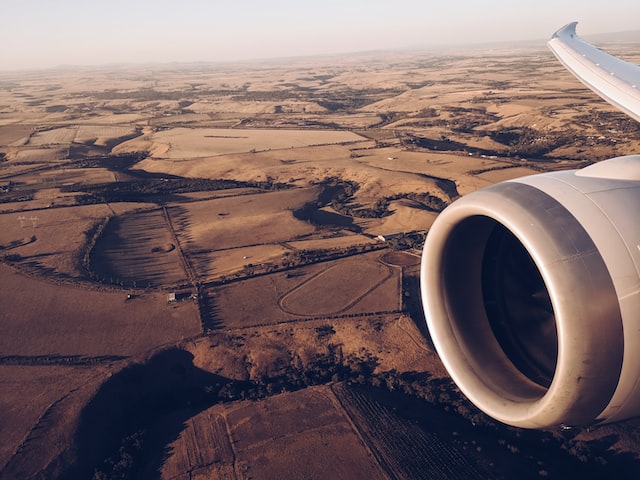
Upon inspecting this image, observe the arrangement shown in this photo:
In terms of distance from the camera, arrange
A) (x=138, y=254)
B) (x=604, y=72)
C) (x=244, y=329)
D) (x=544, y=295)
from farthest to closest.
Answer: (x=138, y=254) < (x=244, y=329) < (x=604, y=72) < (x=544, y=295)

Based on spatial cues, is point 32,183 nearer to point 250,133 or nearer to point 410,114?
point 250,133

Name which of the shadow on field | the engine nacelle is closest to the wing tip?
the engine nacelle

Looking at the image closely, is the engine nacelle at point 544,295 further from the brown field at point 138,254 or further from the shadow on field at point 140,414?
the brown field at point 138,254

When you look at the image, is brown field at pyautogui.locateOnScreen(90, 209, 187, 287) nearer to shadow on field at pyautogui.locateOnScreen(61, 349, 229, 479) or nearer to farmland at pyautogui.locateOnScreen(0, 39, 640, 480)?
farmland at pyautogui.locateOnScreen(0, 39, 640, 480)

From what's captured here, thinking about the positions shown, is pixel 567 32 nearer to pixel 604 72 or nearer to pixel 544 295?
pixel 604 72

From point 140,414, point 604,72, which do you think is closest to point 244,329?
point 140,414

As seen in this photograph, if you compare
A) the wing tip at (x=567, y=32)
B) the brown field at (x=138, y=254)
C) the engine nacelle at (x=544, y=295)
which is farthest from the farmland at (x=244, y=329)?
the wing tip at (x=567, y=32)

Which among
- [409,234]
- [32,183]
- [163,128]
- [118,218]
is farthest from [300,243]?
[163,128]
